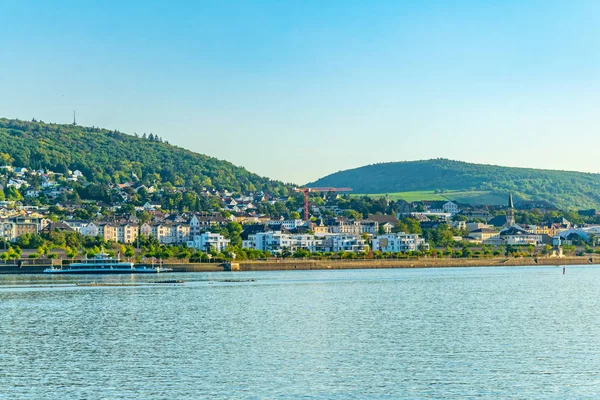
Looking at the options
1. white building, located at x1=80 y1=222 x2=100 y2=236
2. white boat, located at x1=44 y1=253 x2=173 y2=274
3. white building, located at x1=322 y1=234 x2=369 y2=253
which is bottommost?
white boat, located at x1=44 y1=253 x2=173 y2=274

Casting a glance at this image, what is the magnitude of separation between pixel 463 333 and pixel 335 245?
106 metres

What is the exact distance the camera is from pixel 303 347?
34.0 m

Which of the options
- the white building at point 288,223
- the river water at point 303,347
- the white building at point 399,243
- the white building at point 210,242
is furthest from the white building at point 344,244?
the river water at point 303,347

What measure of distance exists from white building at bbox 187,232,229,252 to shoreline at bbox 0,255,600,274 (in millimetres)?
27365

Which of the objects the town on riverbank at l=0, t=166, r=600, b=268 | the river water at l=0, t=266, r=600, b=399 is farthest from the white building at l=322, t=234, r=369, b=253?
the river water at l=0, t=266, r=600, b=399

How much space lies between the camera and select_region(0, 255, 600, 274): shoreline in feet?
347

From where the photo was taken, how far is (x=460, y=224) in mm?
184125

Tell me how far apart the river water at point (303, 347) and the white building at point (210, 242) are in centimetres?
8177

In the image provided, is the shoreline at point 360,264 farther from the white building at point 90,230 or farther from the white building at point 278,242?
the white building at point 90,230

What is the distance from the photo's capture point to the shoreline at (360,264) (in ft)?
347

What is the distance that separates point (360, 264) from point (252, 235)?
33760 millimetres

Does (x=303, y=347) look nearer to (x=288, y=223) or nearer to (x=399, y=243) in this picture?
(x=399, y=243)

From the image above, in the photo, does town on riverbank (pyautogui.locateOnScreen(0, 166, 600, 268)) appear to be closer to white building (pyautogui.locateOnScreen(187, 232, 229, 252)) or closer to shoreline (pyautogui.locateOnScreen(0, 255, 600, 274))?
white building (pyautogui.locateOnScreen(187, 232, 229, 252))

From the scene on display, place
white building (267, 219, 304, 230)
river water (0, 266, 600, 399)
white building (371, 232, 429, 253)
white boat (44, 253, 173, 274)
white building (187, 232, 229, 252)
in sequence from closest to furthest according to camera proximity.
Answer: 1. river water (0, 266, 600, 399)
2. white boat (44, 253, 173, 274)
3. white building (187, 232, 229, 252)
4. white building (371, 232, 429, 253)
5. white building (267, 219, 304, 230)
